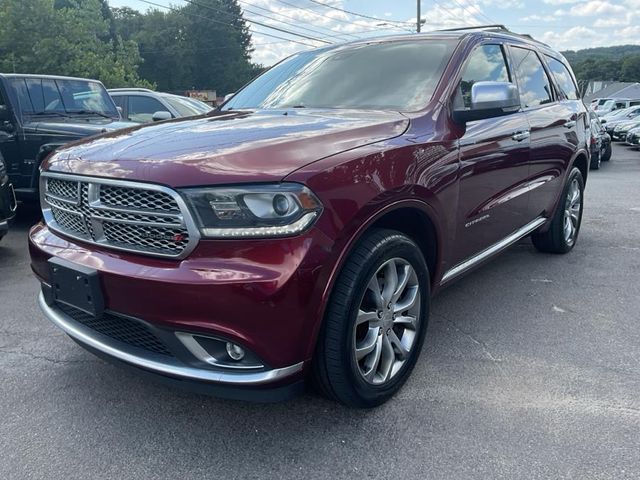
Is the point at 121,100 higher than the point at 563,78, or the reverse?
the point at 563,78

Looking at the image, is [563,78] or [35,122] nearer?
[563,78]

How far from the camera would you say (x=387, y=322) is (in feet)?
8.68

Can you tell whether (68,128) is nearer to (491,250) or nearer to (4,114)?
(4,114)

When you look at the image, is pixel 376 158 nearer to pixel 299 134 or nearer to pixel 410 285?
pixel 299 134

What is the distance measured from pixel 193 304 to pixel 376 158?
1.04m

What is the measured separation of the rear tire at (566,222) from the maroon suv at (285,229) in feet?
6.31

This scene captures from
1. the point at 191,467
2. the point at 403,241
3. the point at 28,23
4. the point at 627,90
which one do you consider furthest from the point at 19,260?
the point at 627,90

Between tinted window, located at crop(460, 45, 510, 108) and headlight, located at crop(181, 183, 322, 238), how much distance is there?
1648 millimetres

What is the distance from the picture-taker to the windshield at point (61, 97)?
702cm


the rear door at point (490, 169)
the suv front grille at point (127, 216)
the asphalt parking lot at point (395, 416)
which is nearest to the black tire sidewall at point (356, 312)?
the asphalt parking lot at point (395, 416)

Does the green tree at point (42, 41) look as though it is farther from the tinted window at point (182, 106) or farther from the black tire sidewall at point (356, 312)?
the black tire sidewall at point (356, 312)

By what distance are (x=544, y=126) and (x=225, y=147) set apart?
2936 mm

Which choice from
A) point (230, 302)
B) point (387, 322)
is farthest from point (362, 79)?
point (230, 302)

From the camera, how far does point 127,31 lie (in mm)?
70812
